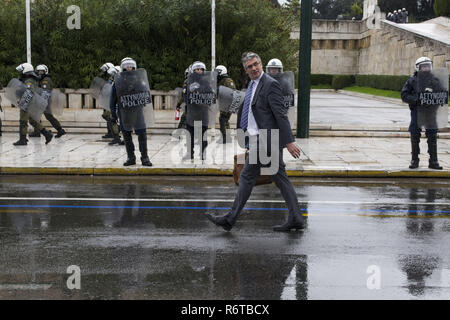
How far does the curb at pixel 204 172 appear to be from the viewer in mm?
10844

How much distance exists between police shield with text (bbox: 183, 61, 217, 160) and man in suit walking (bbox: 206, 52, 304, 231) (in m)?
5.14

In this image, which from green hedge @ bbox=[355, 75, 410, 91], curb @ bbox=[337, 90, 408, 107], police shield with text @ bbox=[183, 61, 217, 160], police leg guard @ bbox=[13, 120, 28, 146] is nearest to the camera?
police shield with text @ bbox=[183, 61, 217, 160]

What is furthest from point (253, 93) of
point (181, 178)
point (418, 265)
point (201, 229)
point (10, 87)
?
point (10, 87)

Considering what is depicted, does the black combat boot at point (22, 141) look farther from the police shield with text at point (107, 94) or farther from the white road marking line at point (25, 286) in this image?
the white road marking line at point (25, 286)

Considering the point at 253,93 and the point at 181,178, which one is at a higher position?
the point at 253,93

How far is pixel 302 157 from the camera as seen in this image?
12312mm

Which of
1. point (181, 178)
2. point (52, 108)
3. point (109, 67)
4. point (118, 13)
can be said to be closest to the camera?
point (181, 178)

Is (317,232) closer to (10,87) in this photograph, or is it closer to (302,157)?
(302,157)

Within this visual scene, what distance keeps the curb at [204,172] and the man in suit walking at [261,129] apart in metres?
4.11

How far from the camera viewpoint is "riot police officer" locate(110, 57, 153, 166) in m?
10.8

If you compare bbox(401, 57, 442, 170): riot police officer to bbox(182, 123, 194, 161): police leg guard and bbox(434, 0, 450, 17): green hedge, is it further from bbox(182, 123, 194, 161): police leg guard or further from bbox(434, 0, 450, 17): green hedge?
bbox(434, 0, 450, 17): green hedge

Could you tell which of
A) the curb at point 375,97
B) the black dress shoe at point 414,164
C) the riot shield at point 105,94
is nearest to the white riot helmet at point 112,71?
the riot shield at point 105,94

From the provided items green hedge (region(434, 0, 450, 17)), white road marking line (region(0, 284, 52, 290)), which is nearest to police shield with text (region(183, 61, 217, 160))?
white road marking line (region(0, 284, 52, 290))

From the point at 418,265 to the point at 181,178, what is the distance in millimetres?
5831
